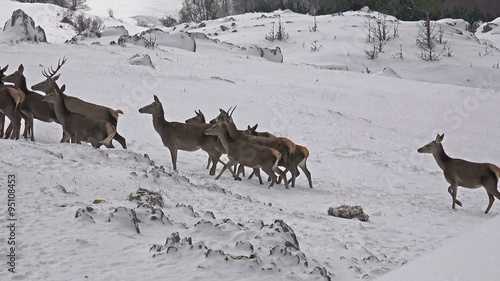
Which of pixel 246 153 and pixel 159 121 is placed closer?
pixel 246 153

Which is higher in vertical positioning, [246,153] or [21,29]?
[21,29]

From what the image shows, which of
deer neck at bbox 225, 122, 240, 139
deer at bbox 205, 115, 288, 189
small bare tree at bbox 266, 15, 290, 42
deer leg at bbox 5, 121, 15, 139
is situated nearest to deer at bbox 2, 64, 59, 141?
deer leg at bbox 5, 121, 15, 139

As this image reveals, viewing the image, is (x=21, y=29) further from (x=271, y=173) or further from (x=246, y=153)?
(x=271, y=173)

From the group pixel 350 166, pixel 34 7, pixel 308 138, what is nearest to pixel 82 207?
pixel 350 166

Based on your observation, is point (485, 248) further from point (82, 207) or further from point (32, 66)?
point (32, 66)

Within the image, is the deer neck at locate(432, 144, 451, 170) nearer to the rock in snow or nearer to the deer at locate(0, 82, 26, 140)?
the deer at locate(0, 82, 26, 140)

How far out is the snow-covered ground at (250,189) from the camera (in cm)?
464

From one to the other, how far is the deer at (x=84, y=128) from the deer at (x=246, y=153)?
2049 mm

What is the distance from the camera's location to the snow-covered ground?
4.64 meters

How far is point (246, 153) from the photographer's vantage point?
1042 centimetres

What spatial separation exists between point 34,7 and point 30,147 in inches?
3206

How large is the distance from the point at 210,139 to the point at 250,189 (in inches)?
71.4

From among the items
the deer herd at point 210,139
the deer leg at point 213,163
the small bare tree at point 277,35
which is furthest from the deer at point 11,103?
the small bare tree at point 277,35

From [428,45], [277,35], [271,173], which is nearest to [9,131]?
[271,173]
